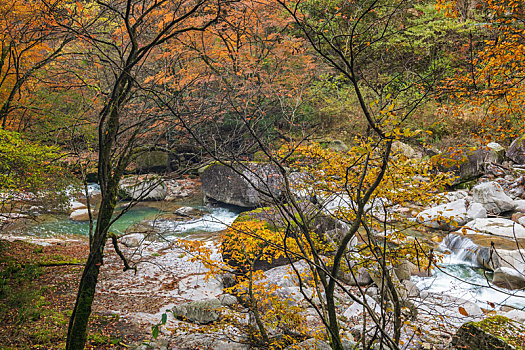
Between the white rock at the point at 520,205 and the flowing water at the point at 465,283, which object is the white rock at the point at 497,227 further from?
the white rock at the point at 520,205

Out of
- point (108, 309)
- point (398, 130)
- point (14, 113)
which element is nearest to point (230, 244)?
point (108, 309)

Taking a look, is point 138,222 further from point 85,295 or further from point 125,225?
point 85,295

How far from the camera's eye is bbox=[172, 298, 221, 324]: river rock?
4.89 meters

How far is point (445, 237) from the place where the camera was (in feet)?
25.4

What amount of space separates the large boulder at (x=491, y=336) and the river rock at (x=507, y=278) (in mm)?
2471

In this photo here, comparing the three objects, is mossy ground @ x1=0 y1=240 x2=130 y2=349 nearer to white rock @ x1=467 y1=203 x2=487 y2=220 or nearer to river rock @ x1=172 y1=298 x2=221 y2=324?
river rock @ x1=172 y1=298 x2=221 y2=324

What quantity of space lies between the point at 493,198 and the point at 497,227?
5.46ft

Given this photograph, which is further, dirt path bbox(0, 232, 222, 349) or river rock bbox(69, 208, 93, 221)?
river rock bbox(69, 208, 93, 221)

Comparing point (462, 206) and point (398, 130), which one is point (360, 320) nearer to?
point (398, 130)

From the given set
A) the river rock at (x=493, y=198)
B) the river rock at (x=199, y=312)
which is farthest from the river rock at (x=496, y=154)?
the river rock at (x=199, y=312)

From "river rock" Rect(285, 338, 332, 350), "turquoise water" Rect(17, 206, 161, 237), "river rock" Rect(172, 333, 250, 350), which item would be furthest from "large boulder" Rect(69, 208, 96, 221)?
"river rock" Rect(285, 338, 332, 350)

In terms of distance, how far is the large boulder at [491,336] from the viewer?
3264 mm

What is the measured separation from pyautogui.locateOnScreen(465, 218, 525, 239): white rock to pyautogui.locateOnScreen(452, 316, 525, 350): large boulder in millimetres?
4303

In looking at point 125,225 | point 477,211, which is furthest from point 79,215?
point 477,211
